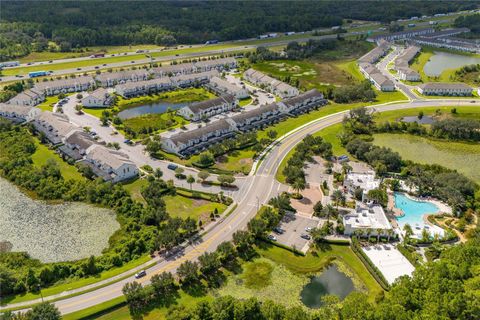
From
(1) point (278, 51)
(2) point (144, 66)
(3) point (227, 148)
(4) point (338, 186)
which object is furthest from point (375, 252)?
(1) point (278, 51)

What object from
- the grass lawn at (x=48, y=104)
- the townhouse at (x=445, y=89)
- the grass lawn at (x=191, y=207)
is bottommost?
the grass lawn at (x=191, y=207)

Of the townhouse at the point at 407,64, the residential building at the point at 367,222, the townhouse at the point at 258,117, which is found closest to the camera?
the residential building at the point at 367,222

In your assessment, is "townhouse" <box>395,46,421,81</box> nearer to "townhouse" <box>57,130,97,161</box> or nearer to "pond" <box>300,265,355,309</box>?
"pond" <box>300,265,355,309</box>

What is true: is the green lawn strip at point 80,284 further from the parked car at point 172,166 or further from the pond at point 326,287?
the parked car at point 172,166

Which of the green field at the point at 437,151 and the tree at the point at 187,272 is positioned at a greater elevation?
the green field at the point at 437,151

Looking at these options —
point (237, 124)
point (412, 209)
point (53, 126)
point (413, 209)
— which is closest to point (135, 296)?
point (412, 209)

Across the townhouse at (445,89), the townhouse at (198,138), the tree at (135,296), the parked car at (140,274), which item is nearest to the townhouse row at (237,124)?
the townhouse at (198,138)

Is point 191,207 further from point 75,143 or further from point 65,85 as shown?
point 65,85
